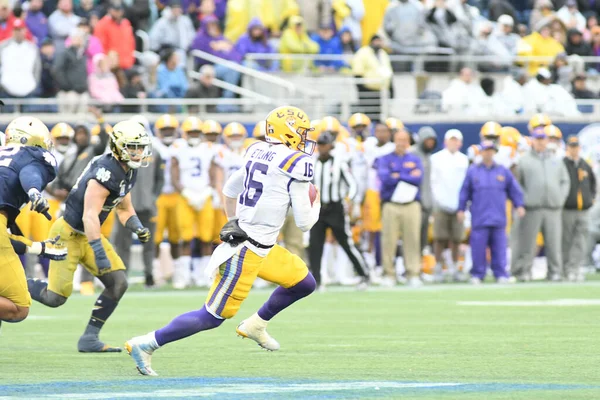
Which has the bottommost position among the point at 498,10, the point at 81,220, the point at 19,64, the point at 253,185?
the point at 81,220

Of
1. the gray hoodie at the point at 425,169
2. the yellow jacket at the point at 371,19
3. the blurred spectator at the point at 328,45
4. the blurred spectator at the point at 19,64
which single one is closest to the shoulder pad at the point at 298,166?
the gray hoodie at the point at 425,169

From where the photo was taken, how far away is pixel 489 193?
738 inches

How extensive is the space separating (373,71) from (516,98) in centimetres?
273

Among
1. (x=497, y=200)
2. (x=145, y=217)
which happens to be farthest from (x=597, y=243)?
(x=145, y=217)

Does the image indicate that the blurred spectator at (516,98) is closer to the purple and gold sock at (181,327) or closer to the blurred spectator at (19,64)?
the blurred spectator at (19,64)

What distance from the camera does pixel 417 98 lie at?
2408 cm

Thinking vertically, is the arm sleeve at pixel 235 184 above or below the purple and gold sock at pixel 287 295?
above

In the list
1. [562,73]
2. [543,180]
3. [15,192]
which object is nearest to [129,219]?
[15,192]

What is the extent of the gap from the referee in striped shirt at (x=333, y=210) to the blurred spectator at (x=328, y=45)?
6.61 metres

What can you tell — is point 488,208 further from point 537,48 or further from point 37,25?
point 37,25

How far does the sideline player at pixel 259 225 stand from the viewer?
8.60 m

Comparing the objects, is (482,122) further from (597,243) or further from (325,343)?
(325,343)

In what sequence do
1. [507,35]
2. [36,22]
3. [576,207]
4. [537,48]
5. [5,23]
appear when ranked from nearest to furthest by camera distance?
[576,207] < [5,23] < [36,22] < [537,48] < [507,35]

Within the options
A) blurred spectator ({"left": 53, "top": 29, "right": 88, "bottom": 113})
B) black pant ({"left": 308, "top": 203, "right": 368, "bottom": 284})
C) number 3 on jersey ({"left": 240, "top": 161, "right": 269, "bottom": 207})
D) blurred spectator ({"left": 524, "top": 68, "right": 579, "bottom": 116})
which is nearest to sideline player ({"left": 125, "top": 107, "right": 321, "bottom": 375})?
number 3 on jersey ({"left": 240, "top": 161, "right": 269, "bottom": 207})
